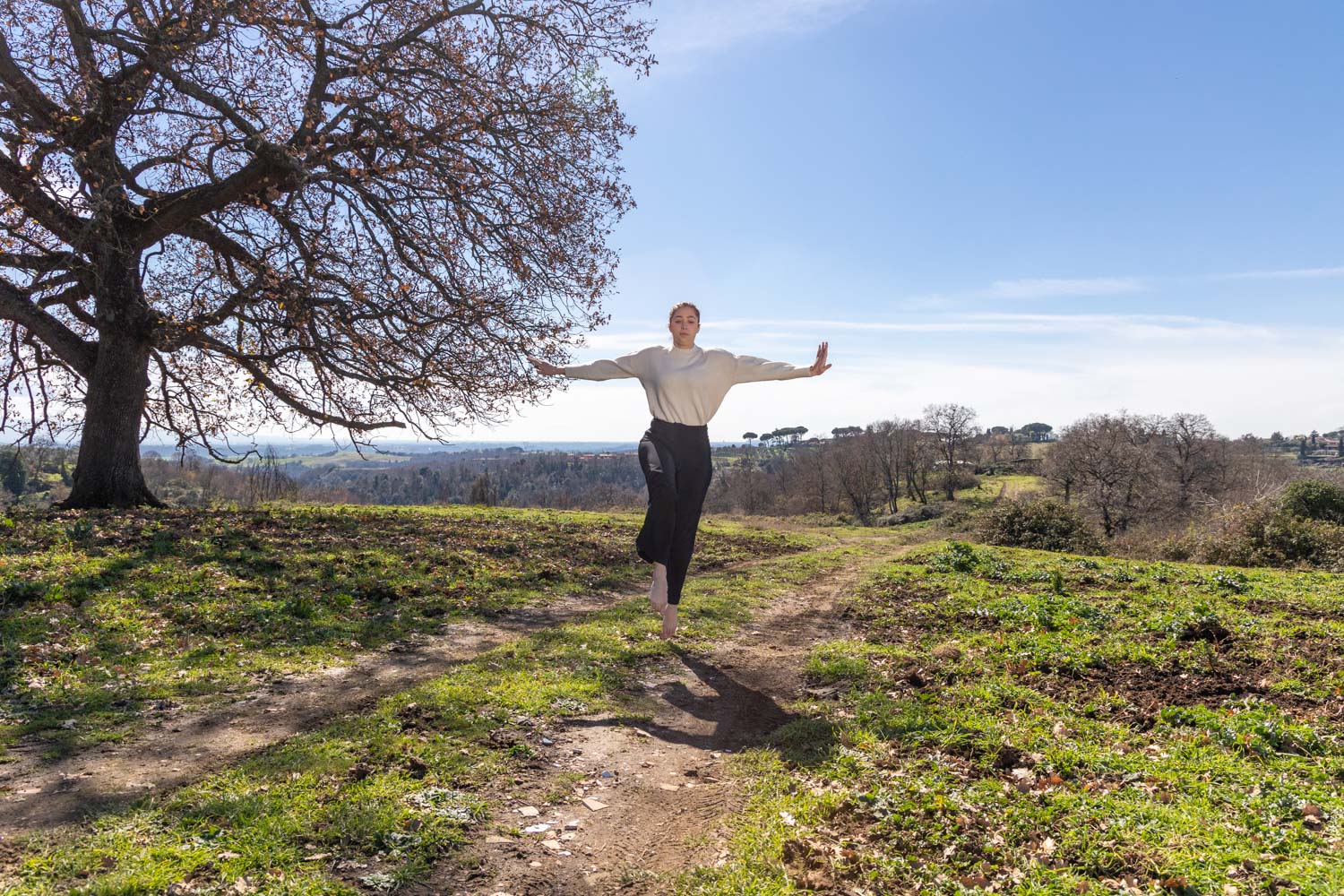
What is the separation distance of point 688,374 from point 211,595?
650 cm

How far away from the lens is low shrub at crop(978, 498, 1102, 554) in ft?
74.6

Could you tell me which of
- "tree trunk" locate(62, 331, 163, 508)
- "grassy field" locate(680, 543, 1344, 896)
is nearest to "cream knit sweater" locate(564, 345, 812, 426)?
"grassy field" locate(680, 543, 1344, 896)

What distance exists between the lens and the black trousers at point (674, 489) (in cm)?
707

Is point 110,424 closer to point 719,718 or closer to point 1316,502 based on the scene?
point 719,718

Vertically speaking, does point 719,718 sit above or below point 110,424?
below

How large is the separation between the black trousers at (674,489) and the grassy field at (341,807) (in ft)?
4.65

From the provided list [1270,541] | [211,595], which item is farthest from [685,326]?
[1270,541]

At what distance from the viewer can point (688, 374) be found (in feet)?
23.3

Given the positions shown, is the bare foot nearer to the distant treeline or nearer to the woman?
the woman

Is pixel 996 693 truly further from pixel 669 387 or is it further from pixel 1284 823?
pixel 669 387

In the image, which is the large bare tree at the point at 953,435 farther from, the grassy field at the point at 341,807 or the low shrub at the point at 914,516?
the grassy field at the point at 341,807

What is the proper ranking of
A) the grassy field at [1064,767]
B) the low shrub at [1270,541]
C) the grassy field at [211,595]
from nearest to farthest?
the grassy field at [1064,767]
the grassy field at [211,595]
the low shrub at [1270,541]

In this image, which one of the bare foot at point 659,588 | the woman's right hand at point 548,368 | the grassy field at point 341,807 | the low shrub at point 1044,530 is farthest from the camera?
the low shrub at point 1044,530

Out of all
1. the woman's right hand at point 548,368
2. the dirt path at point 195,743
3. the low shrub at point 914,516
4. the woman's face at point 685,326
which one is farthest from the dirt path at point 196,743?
the low shrub at point 914,516
